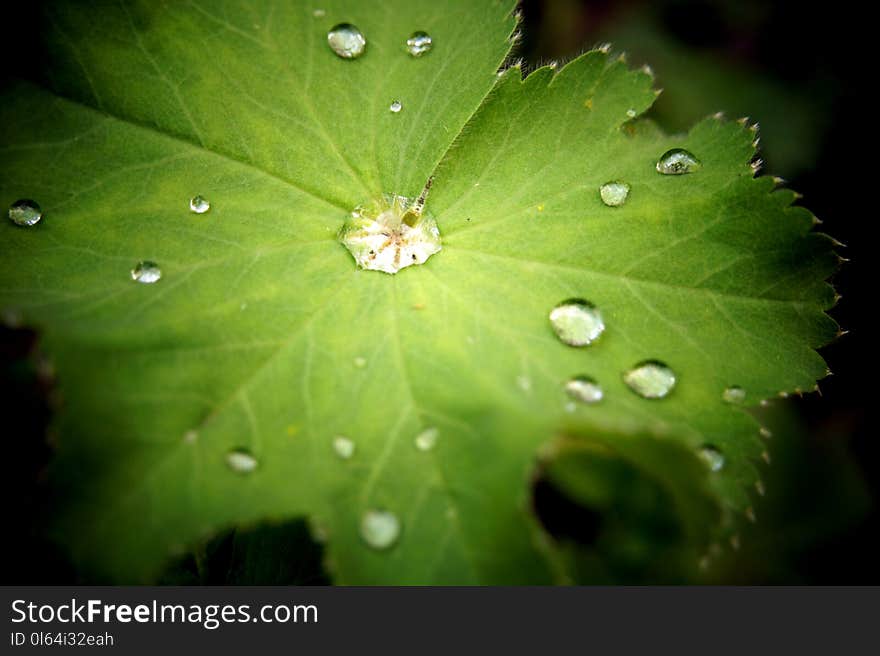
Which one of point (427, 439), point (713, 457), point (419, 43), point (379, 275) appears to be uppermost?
point (419, 43)

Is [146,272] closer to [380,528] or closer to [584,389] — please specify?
[380,528]

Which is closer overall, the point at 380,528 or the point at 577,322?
the point at 380,528

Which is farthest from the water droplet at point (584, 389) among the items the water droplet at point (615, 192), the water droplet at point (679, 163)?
the water droplet at point (679, 163)

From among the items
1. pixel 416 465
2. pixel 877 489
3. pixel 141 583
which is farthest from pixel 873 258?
pixel 141 583

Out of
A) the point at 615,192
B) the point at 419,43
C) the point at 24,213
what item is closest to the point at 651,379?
the point at 615,192

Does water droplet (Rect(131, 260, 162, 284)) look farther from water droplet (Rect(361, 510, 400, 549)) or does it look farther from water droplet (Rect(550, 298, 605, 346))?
water droplet (Rect(550, 298, 605, 346))

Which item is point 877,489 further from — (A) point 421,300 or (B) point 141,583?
(B) point 141,583
